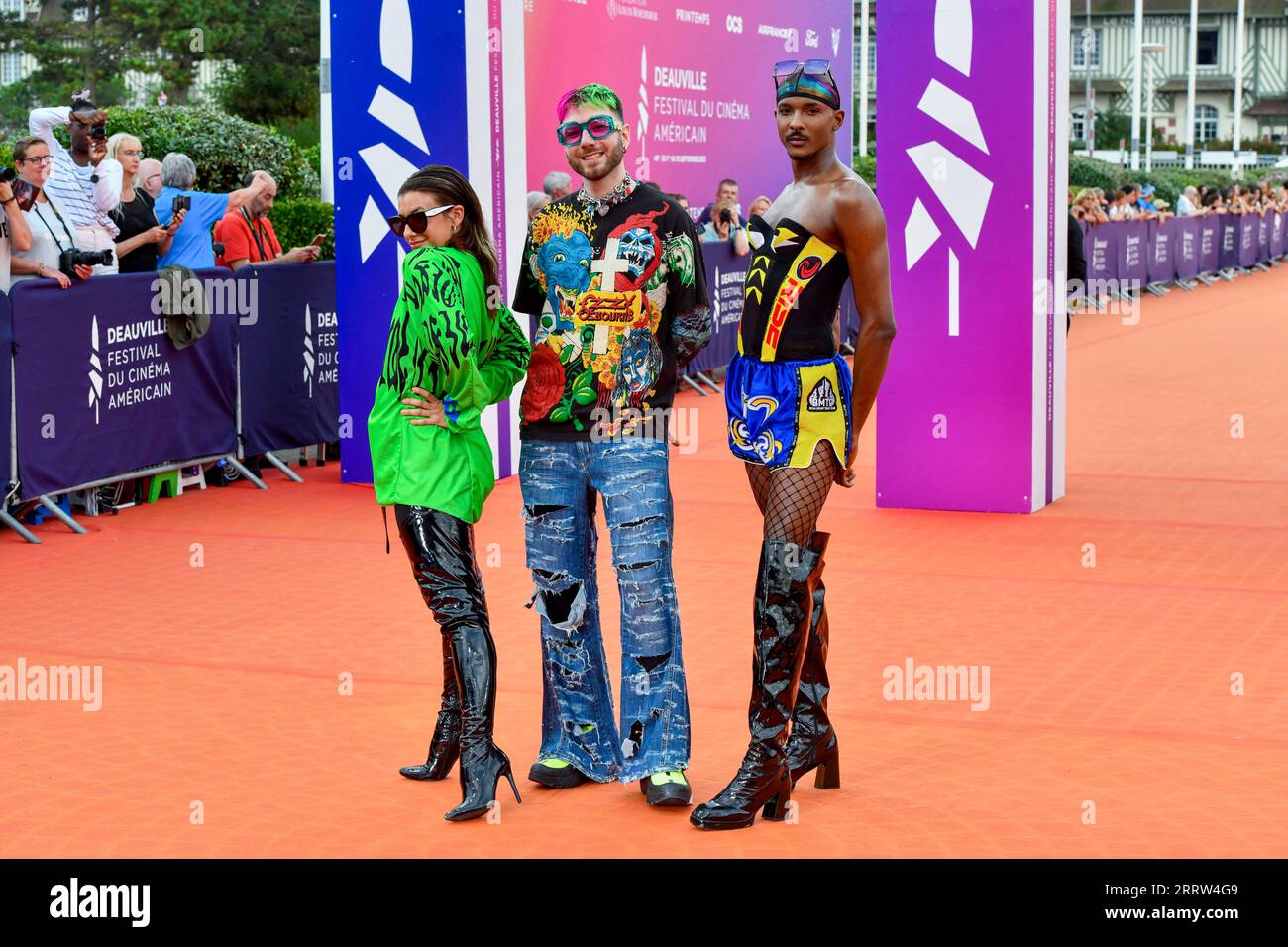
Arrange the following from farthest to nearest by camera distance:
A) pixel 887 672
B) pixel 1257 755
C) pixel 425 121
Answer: pixel 425 121
pixel 887 672
pixel 1257 755

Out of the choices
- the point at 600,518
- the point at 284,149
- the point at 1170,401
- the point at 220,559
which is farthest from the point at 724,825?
the point at 284,149

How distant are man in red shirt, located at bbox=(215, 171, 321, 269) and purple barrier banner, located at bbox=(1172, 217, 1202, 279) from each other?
2316cm

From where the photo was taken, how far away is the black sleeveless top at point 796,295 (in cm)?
578

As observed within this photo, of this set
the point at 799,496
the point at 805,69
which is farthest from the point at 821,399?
the point at 805,69

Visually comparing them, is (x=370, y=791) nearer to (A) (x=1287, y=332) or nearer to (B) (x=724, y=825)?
(B) (x=724, y=825)

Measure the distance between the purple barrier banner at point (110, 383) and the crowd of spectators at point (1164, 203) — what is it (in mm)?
15420

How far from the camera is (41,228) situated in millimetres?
11305

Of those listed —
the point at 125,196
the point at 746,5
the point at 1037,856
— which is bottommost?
the point at 1037,856

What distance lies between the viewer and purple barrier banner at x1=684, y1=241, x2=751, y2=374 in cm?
1859

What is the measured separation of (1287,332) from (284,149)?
1282 cm

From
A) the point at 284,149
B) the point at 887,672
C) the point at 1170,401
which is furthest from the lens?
the point at 284,149

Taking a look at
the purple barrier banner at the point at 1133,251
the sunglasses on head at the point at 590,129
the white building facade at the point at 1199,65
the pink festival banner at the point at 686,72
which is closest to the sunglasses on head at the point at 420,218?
the sunglasses on head at the point at 590,129

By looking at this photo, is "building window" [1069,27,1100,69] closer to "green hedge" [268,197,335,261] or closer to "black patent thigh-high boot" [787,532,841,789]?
"green hedge" [268,197,335,261]

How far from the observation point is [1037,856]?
5.39m
